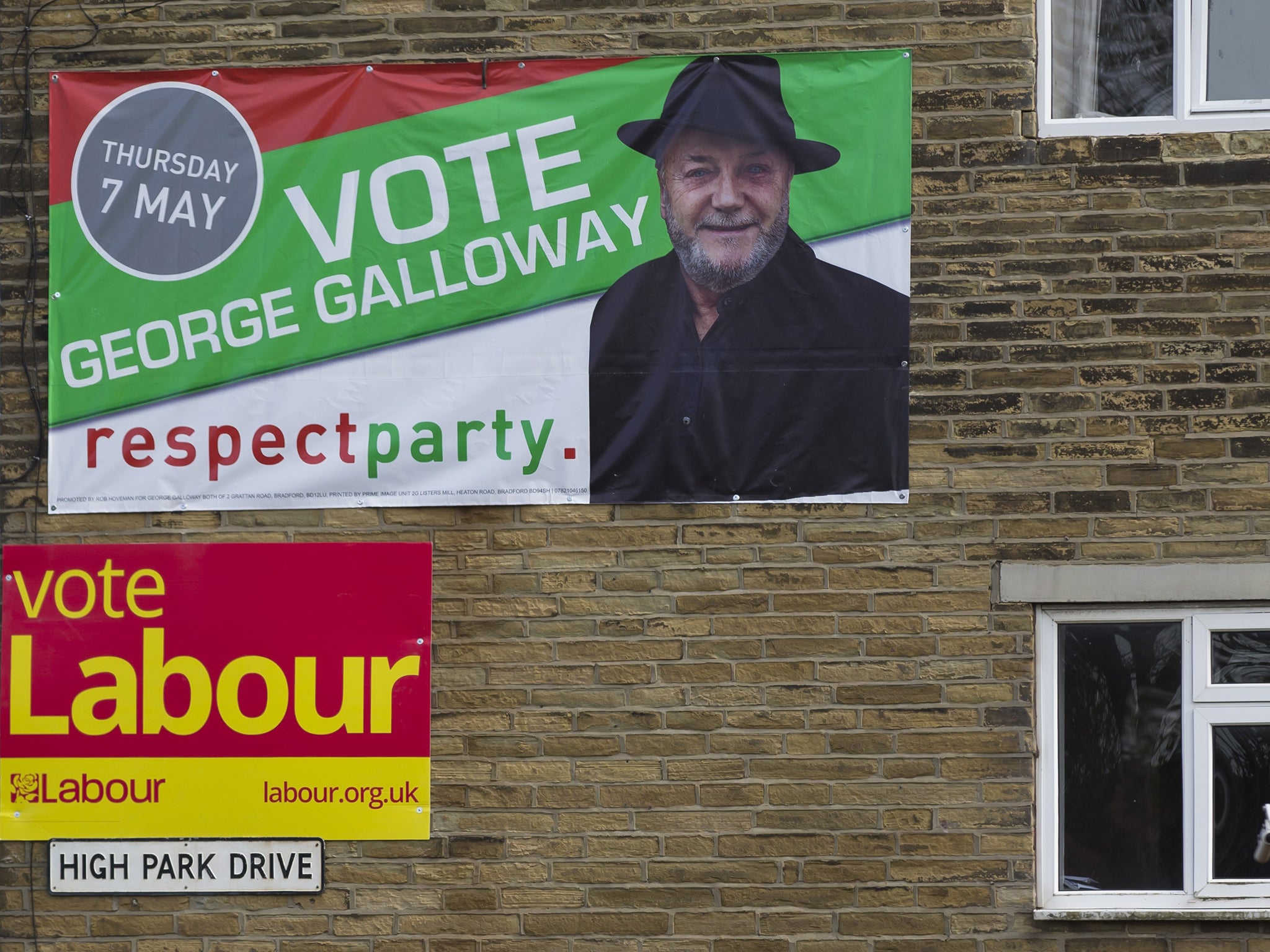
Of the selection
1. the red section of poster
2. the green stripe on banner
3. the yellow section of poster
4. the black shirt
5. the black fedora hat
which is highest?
the black fedora hat

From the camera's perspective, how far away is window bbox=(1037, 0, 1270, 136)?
4727mm

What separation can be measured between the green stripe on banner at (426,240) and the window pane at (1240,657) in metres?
2.07

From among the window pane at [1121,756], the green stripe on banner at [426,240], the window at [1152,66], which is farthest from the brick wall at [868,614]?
the green stripe on banner at [426,240]

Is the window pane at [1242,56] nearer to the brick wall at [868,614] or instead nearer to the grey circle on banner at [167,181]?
the brick wall at [868,614]

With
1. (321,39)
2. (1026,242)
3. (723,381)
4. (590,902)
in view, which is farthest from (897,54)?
(590,902)

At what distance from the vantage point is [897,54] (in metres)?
4.74

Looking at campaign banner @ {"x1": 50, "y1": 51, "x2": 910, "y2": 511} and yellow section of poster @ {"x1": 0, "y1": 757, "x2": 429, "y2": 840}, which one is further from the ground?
campaign banner @ {"x1": 50, "y1": 51, "x2": 910, "y2": 511}

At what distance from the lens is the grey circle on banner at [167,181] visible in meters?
4.86

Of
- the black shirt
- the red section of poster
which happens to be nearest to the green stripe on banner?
the black shirt

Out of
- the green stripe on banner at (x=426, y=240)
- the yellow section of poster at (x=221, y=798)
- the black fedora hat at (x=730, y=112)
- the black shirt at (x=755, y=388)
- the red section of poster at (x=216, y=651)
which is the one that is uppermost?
the black fedora hat at (x=730, y=112)

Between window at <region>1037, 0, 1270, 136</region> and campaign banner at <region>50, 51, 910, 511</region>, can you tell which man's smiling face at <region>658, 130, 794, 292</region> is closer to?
campaign banner at <region>50, 51, 910, 511</region>

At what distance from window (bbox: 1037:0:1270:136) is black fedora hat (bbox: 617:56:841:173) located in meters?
0.94

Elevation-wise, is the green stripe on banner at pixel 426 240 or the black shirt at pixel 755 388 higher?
the green stripe on banner at pixel 426 240

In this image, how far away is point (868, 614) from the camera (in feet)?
15.4
